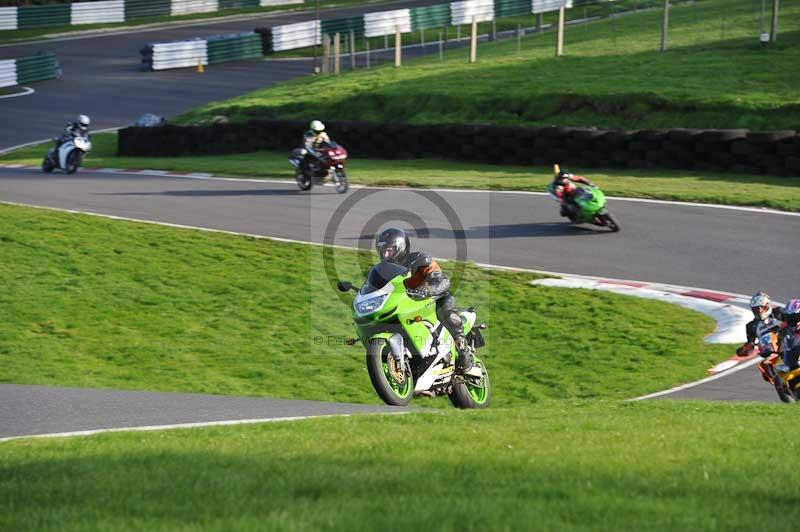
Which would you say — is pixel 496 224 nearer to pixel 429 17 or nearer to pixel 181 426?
pixel 181 426

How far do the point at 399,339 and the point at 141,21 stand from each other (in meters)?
50.4

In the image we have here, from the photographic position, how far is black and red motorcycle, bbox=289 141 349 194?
76.8 ft

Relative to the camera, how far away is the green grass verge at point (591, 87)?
93.1 feet

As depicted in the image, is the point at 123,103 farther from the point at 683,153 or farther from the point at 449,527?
the point at 449,527

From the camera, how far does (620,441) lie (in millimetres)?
7582

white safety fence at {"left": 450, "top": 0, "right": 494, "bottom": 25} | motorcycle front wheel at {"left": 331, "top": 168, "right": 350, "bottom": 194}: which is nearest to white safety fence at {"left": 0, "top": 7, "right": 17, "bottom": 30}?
white safety fence at {"left": 450, "top": 0, "right": 494, "bottom": 25}

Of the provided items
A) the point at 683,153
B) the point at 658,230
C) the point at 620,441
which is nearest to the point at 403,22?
the point at 683,153

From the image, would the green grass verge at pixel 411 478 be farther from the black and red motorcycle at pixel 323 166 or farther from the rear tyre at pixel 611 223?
the black and red motorcycle at pixel 323 166

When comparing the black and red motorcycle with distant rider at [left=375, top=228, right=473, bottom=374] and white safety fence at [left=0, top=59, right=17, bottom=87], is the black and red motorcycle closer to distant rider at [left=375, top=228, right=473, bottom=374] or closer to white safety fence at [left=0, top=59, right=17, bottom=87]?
distant rider at [left=375, top=228, right=473, bottom=374]

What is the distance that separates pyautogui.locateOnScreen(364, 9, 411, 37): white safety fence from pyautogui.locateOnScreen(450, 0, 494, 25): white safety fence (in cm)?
246

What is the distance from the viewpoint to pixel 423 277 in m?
10.2

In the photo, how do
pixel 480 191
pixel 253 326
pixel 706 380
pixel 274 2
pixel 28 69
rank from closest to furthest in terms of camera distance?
pixel 706 380, pixel 253 326, pixel 480 191, pixel 28 69, pixel 274 2

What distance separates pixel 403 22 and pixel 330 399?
42.1m

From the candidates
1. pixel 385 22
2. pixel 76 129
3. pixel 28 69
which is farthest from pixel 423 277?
pixel 385 22
